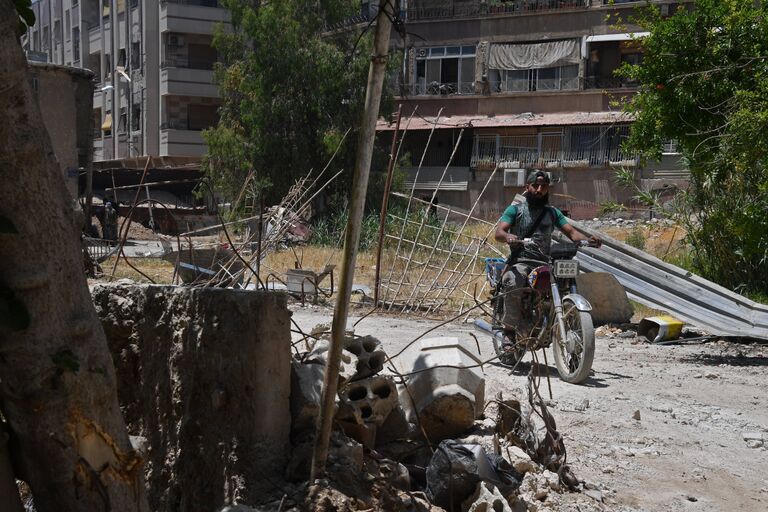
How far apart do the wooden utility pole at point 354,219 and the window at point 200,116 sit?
42.3 m

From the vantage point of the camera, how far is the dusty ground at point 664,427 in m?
4.80

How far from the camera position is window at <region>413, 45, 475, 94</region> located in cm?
3666

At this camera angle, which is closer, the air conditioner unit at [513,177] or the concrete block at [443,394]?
the concrete block at [443,394]

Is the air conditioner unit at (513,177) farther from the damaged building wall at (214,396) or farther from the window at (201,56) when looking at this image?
the damaged building wall at (214,396)

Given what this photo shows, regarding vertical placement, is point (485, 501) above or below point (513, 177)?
below

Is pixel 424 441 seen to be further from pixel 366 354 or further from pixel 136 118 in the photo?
pixel 136 118

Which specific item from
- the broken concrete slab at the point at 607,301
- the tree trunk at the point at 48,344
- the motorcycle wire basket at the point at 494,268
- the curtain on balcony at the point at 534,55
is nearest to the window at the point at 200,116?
the curtain on balcony at the point at 534,55

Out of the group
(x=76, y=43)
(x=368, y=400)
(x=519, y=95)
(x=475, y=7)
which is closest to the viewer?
(x=368, y=400)

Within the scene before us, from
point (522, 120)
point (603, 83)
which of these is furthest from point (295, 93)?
point (603, 83)

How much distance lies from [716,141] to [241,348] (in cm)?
769

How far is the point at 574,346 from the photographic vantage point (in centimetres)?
696

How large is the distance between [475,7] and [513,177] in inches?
282

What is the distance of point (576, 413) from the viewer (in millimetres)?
6012

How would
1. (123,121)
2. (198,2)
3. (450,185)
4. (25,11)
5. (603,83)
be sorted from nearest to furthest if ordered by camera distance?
(25,11)
(603,83)
(450,185)
(198,2)
(123,121)
